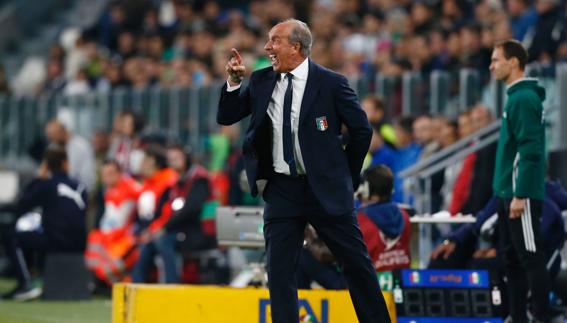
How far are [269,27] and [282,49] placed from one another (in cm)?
1250

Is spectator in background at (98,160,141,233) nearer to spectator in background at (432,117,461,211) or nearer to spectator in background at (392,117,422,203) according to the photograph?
spectator in background at (392,117,422,203)

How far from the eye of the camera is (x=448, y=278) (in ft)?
33.5

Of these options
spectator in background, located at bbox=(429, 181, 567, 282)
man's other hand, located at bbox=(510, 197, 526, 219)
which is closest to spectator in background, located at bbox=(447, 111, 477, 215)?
spectator in background, located at bbox=(429, 181, 567, 282)

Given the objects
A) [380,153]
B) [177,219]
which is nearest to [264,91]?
[380,153]

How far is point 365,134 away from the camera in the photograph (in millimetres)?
8797

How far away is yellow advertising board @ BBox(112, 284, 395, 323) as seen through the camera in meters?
9.91

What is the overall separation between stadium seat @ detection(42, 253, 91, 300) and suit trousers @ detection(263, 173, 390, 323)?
6677 mm

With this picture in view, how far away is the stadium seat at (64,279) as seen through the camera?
596 inches

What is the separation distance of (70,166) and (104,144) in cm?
→ 93

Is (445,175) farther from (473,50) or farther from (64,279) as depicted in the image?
(64,279)

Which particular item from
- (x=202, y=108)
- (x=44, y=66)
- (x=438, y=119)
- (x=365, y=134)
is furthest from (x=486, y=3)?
(x=44, y=66)

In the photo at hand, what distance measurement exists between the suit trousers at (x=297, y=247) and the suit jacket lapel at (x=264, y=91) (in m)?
0.40

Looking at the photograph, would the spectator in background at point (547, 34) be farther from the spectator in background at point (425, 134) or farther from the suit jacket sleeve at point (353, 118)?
the suit jacket sleeve at point (353, 118)

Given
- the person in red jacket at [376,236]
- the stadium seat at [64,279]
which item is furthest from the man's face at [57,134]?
the person in red jacket at [376,236]
